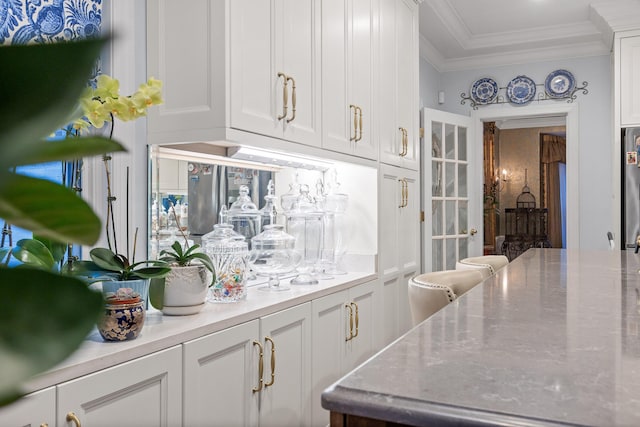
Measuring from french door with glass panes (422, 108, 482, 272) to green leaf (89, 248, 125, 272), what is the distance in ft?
11.7

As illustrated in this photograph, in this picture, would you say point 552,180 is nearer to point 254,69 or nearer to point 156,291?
point 254,69

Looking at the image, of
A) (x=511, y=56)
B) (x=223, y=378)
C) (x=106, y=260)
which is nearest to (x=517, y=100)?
(x=511, y=56)

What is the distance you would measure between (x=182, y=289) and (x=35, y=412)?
0.63 meters

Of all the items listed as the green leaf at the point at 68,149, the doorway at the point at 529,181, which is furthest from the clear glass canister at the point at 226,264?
the doorway at the point at 529,181

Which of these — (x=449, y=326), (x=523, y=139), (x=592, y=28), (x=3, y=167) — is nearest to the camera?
(x=3, y=167)

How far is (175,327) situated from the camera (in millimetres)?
1556

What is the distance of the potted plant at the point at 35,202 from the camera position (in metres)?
0.11

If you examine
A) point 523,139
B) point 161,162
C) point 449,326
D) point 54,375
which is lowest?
point 54,375

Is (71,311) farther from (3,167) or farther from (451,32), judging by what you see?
(451,32)

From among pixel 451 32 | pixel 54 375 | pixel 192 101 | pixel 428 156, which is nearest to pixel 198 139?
pixel 192 101

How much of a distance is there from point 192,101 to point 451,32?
11.4 feet

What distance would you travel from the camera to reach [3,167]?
4.4 inches

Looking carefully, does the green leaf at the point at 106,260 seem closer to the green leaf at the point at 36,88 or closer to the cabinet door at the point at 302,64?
the cabinet door at the point at 302,64

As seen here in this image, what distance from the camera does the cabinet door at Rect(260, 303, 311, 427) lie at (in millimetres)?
1932
